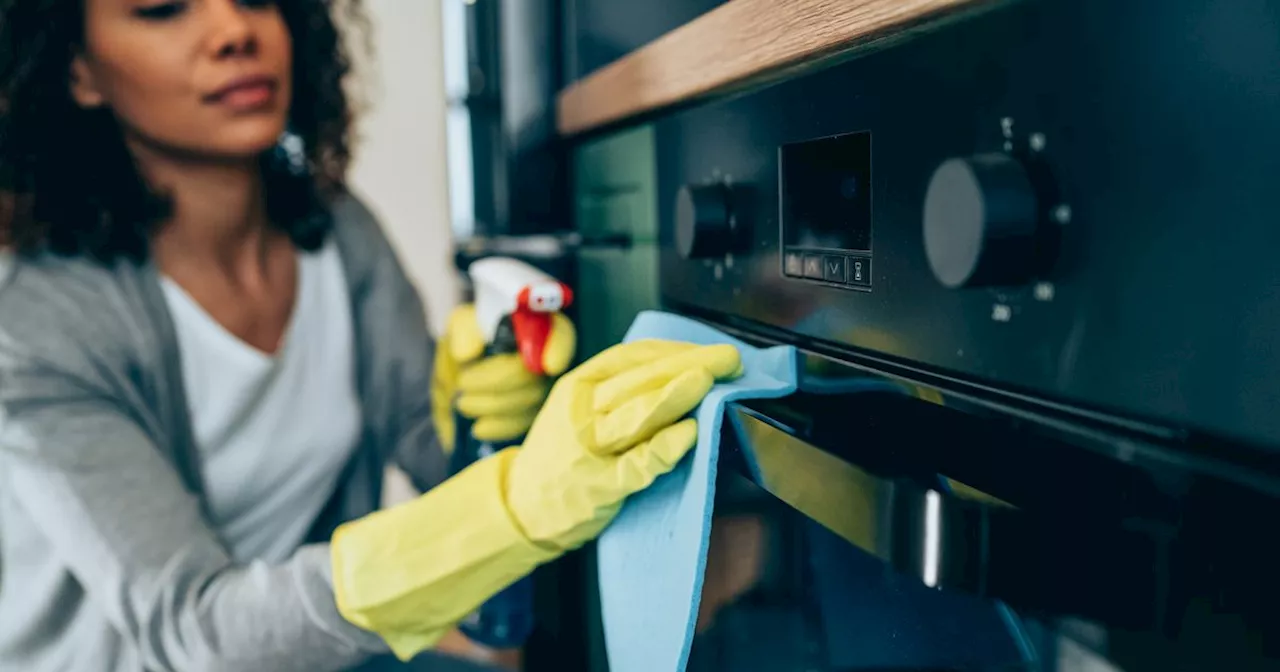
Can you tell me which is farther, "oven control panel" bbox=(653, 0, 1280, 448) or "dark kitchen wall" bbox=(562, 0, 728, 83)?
"dark kitchen wall" bbox=(562, 0, 728, 83)

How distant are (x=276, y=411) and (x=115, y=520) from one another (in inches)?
11.6

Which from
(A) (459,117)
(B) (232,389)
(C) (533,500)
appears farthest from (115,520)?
(A) (459,117)

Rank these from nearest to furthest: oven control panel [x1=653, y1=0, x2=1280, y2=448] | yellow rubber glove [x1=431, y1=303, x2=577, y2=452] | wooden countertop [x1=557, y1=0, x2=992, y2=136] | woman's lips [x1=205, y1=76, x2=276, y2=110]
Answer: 1. oven control panel [x1=653, y1=0, x2=1280, y2=448]
2. wooden countertop [x1=557, y1=0, x2=992, y2=136]
3. yellow rubber glove [x1=431, y1=303, x2=577, y2=452]
4. woman's lips [x1=205, y1=76, x2=276, y2=110]

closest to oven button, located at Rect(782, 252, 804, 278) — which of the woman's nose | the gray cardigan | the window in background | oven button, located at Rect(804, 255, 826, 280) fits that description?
oven button, located at Rect(804, 255, 826, 280)

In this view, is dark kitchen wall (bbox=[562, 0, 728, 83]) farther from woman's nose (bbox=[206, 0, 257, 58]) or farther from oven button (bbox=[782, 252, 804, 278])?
woman's nose (bbox=[206, 0, 257, 58])

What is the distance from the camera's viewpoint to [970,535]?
0.78 ft

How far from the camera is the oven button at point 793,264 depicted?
1.35ft

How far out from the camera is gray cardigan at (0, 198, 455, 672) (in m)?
0.65

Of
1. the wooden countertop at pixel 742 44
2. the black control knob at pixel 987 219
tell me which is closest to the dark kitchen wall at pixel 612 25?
the wooden countertop at pixel 742 44

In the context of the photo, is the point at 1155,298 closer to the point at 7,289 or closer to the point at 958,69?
the point at 958,69

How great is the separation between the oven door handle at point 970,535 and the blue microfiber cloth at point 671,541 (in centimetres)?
6

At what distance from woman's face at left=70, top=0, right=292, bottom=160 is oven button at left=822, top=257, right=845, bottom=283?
672mm

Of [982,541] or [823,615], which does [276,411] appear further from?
[982,541]

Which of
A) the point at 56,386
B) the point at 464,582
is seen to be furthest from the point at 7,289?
the point at 464,582
